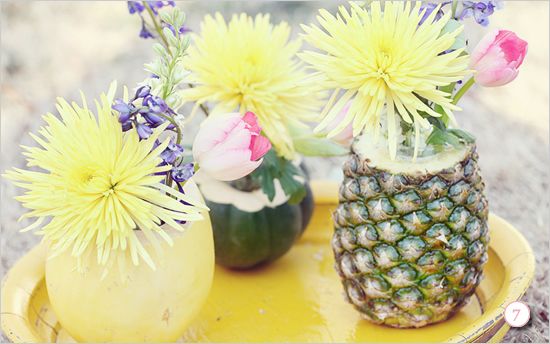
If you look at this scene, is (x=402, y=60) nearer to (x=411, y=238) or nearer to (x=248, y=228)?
(x=411, y=238)

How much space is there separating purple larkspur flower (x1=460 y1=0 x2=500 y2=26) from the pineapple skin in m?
0.16

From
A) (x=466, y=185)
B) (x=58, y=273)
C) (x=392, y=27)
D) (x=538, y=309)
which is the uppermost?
(x=392, y=27)

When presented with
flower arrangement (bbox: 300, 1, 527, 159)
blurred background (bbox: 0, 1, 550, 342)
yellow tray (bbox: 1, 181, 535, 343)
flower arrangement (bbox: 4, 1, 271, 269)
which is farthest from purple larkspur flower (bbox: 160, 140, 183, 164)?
blurred background (bbox: 0, 1, 550, 342)

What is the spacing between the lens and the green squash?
3.59 feet

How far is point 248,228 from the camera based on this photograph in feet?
3.60

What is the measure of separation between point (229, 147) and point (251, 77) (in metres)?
0.24

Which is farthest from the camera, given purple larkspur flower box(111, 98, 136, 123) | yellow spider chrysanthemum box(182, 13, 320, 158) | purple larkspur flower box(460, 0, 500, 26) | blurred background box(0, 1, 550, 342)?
blurred background box(0, 1, 550, 342)

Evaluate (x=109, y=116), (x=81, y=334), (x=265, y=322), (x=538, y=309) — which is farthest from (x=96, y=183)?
(x=538, y=309)

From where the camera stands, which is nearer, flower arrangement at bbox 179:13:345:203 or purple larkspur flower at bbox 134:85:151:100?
purple larkspur flower at bbox 134:85:151:100

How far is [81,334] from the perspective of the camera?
888mm

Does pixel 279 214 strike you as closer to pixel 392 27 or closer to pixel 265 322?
pixel 265 322

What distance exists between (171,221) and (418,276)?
1.03ft

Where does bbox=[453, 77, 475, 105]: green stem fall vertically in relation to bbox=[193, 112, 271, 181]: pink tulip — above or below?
above

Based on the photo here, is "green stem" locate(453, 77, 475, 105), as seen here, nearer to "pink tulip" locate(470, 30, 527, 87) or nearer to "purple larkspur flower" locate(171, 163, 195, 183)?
"pink tulip" locate(470, 30, 527, 87)
